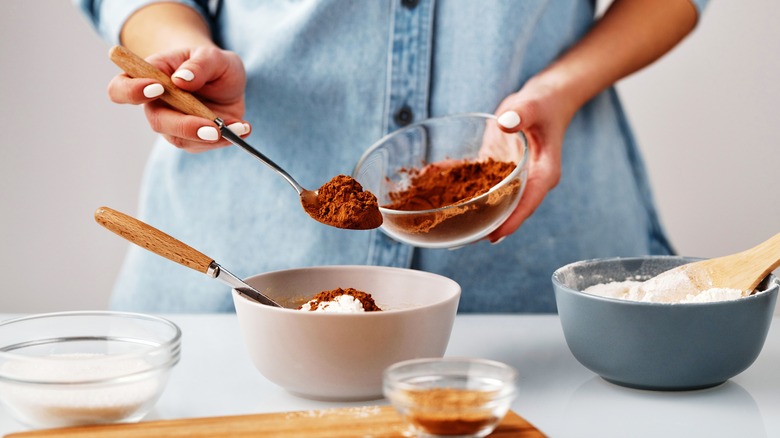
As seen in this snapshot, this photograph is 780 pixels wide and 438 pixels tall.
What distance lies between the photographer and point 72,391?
78cm

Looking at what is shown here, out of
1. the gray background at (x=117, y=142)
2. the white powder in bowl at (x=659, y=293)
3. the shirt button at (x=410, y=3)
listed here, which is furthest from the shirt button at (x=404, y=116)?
the gray background at (x=117, y=142)

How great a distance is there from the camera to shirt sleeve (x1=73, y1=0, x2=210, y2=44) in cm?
142

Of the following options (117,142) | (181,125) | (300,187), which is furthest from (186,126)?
(117,142)

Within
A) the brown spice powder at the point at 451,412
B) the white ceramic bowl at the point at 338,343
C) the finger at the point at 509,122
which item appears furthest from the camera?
the finger at the point at 509,122

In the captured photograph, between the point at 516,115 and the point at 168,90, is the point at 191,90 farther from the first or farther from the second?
the point at 516,115

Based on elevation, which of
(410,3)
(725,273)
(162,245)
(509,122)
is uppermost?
(410,3)

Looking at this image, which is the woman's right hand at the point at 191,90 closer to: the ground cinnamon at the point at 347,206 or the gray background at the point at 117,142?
the ground cinnamon at the point at 347,206

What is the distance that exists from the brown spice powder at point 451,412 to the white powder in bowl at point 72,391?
0.91ft

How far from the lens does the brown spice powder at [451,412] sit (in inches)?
27.9

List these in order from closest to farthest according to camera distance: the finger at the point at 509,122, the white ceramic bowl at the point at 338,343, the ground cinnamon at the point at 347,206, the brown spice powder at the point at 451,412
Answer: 1. the brown spice powder at the point at 451,412
2. the white ceramic bowl at the point at 338,343
3. the ground cinnamon at the point at 347,206
4. the finger at the point at 509,122

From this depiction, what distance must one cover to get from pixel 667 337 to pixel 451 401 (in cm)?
29

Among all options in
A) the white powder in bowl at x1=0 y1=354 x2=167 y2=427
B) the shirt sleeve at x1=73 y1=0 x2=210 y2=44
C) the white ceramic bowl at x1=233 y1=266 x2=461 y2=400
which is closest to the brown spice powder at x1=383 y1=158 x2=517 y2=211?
the white ceramic bowl at x1=233 y1=266 x2=461 y2=400

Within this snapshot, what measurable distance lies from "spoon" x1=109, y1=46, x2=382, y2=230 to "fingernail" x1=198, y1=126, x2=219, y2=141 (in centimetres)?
1

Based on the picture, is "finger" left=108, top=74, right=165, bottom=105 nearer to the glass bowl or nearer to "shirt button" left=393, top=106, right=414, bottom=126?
the glass bowl
